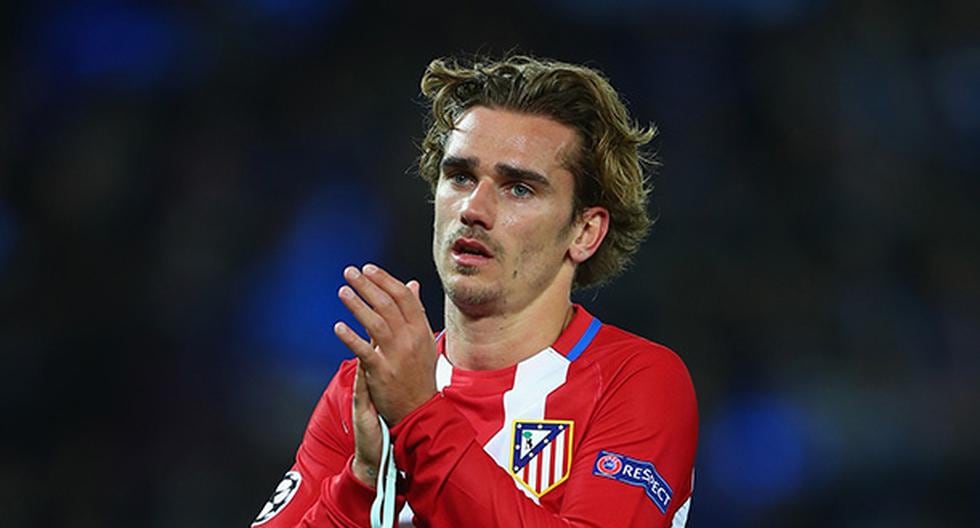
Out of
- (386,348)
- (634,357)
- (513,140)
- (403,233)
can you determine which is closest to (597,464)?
(634,357)

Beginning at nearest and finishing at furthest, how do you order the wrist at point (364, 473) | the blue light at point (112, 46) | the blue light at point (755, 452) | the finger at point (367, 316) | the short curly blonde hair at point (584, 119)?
1. the finger at point (367, 316)
2. the wrist at point (364, 473)
3. the short curly blonde hair at point (584, 119)
4. the blue light at point (755, 452)
5. the blue light at point (112, 46)

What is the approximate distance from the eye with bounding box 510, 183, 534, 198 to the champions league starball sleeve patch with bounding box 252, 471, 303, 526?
802 millimetres

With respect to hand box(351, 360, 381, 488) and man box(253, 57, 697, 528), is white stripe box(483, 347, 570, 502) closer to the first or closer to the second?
man box(253, 57, 697, 528)

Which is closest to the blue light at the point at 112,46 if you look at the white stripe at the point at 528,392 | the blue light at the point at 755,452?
the blue light at the point at 755,452

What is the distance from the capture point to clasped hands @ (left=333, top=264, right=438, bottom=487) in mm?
2143

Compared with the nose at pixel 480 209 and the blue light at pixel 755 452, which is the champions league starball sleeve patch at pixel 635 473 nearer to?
the nose at pixel 480 209

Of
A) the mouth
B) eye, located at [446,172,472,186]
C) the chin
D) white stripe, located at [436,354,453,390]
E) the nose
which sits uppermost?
eye, located at [446,172,472,186]

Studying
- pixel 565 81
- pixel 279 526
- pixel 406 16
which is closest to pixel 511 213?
pixel 565 81

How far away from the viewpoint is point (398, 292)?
7.09 feet

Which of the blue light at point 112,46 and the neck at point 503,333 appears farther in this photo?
the blue light at point 112,46

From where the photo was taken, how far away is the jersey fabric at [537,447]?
220 centimetres

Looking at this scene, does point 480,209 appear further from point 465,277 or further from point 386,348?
point 386,348

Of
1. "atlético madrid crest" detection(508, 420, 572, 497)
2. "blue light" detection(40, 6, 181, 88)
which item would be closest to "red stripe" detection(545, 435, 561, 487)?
"atlético madrid crest" detection(508, 420, 572, 497)

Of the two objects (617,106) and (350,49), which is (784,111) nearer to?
(350,49)
